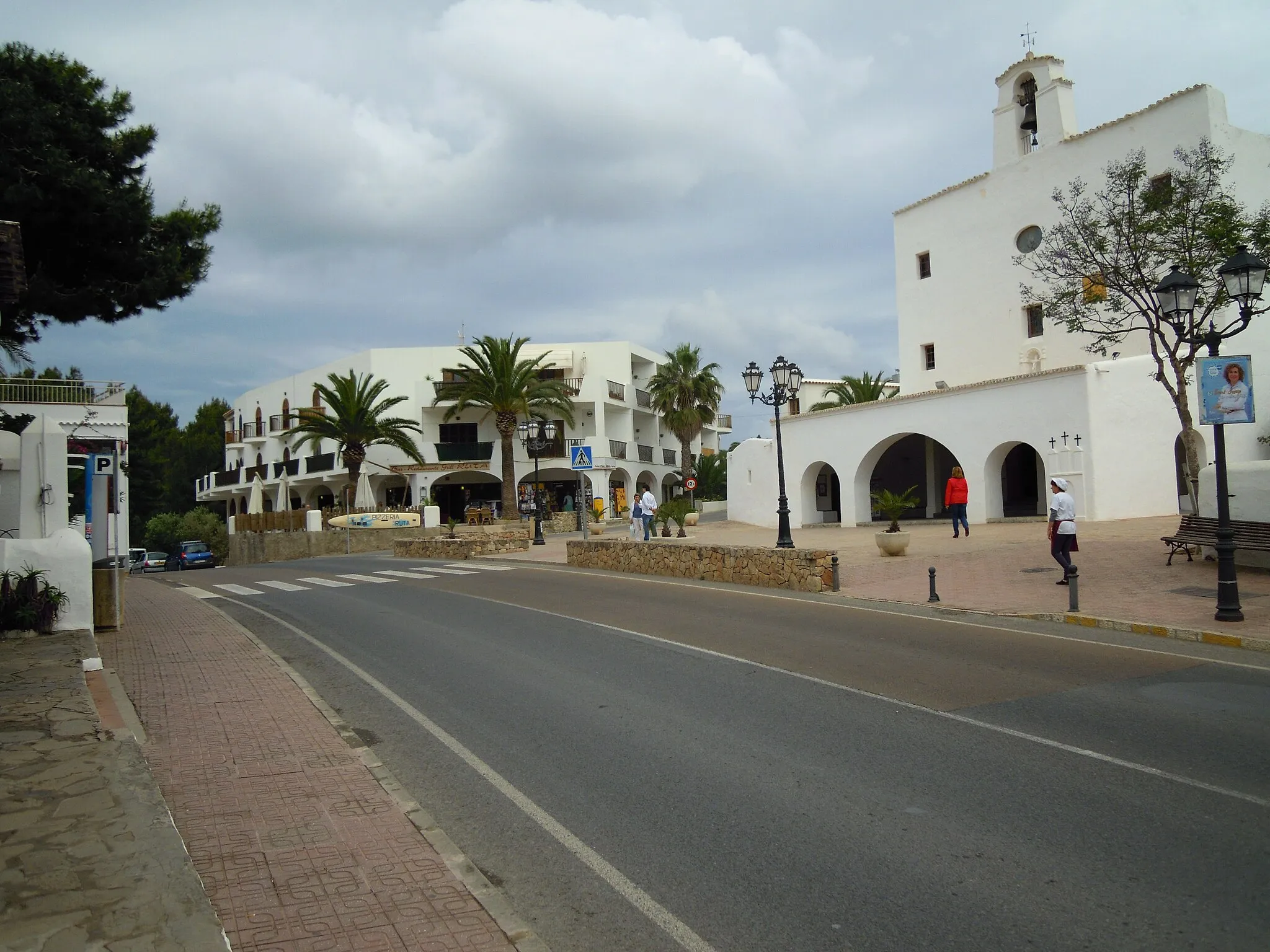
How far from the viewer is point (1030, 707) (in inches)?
300

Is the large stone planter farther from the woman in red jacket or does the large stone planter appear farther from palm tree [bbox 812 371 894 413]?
palm tree [bbox 812 371 894 413]

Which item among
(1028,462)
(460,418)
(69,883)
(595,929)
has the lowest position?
(595,929)

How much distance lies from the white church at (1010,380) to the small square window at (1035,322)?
0.08 m

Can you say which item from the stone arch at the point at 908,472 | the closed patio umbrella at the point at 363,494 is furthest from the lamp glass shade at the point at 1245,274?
the closed patio umbrella at the point at 363,494

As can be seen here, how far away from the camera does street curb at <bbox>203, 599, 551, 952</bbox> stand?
4.05m

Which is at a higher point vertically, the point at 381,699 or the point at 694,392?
the point at 694,392

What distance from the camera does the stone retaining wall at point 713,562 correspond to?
1677 centimetres

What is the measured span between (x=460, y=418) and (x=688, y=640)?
1801 inches

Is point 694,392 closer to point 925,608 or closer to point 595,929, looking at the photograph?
point 925,608

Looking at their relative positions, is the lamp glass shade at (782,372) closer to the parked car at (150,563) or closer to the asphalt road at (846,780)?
the asphalt road at (846,780)

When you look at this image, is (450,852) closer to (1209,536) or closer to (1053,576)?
(1053,576)

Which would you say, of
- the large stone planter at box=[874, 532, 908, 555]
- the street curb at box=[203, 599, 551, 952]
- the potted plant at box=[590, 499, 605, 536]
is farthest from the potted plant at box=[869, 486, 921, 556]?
the potted plant at box=[590, 499, 605, 536]

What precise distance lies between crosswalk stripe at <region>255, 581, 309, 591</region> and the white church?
19.9 m

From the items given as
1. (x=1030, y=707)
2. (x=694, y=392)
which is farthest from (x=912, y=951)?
(x=694, y=392)
